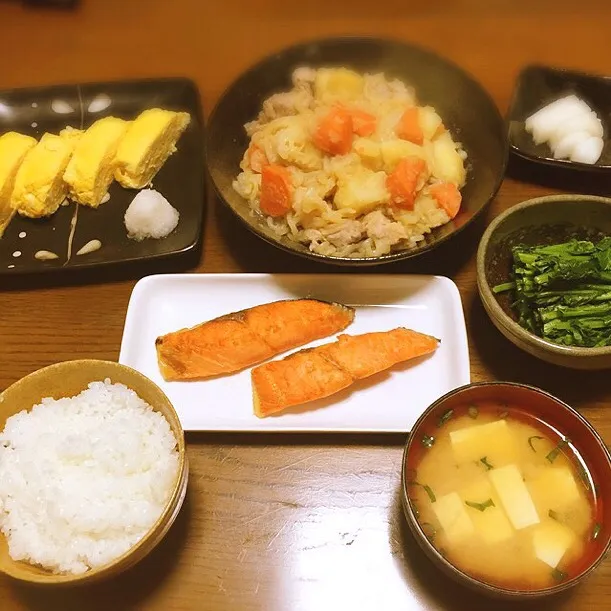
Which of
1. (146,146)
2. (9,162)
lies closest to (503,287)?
(146,146)

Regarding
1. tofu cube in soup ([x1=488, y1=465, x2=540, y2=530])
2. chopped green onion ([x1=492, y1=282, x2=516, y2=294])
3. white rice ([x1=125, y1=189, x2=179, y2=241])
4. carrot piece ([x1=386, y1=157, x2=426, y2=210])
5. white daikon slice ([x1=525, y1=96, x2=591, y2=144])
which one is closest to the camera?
tofu cube in soup ([x1=488, y1=465, x2=540, y2=530])

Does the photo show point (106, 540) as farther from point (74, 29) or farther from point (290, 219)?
point (74, 29)

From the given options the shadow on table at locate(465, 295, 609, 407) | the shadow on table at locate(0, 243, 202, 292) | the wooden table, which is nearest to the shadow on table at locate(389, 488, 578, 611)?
the wooden table

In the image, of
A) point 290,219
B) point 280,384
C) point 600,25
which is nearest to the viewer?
point 280,384

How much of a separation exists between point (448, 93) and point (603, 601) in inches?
60.7

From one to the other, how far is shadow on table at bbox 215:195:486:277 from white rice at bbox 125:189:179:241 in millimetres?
180

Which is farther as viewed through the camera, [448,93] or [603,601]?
[448,93]

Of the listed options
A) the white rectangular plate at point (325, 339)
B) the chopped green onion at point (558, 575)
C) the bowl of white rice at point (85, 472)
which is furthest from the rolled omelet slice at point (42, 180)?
the chopped green onion at point (558, 575)

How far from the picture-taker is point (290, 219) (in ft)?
6.33

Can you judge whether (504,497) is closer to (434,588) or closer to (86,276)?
(434,588)

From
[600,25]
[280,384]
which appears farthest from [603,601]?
[600,25]

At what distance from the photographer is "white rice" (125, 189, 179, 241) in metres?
2.01

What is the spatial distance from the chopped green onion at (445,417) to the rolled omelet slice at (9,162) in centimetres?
148

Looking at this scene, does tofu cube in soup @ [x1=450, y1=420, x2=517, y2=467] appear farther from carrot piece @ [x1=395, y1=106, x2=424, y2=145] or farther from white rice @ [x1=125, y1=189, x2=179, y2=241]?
white rice @ [x1=125, y1=189, x2=179, y2=241]
